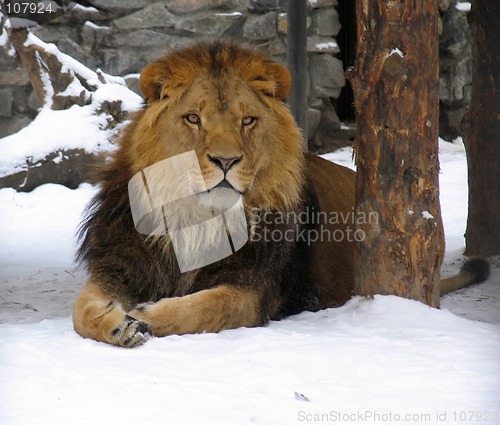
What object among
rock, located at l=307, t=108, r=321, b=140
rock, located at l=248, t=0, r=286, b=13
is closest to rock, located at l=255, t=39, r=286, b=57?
rock, located at l=248, t=0, r=286, b=13

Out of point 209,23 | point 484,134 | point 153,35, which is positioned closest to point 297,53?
point 484,134

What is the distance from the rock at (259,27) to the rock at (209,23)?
0.18 meters

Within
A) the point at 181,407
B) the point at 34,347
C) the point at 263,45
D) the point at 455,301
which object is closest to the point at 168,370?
the point at 181,407

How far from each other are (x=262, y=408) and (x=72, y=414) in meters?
0.59

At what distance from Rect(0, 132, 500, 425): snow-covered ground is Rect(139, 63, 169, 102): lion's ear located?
1157 millimetres

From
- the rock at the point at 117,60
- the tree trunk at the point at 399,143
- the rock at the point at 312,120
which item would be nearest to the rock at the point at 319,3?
the rock at the point at 312,120

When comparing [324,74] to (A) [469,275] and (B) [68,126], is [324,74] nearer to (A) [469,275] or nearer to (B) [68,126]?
(B) [68,126]

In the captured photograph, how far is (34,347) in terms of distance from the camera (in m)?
3.04

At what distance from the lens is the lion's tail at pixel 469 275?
485 cm

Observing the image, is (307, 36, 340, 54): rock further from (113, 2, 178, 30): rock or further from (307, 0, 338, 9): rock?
(113, 2, 178, 30): rock

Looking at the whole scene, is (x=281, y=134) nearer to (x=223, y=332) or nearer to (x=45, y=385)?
(x=223, y=332)

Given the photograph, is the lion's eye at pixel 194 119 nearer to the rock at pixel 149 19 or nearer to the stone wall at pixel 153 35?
the stone wall at pixel 153 35

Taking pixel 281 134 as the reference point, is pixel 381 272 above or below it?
below

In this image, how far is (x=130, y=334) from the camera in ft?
10.2
